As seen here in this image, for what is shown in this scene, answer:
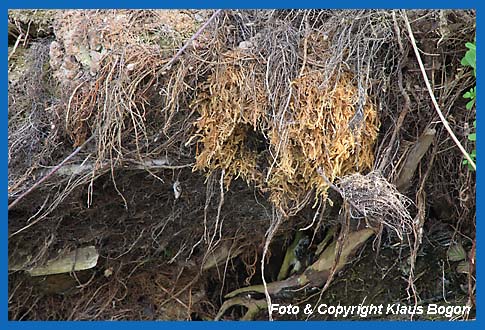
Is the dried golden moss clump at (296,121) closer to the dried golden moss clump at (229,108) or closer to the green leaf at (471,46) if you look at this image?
the dried golden moss clump at (229,108)

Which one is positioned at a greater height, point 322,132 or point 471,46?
point 471,46

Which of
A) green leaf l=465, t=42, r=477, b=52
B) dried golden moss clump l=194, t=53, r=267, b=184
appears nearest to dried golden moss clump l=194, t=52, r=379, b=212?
dried golden moss clump l=194, t=53, r=267, b=184

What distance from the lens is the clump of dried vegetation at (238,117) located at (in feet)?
3.94

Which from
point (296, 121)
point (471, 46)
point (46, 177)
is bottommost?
point (46, 177)

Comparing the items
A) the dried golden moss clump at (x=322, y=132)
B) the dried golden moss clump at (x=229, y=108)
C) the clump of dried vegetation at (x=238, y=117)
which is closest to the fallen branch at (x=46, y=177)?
the clump of dried vegetation at (x=238, y=117)

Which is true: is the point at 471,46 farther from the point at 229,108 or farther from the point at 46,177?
the point at 46,177

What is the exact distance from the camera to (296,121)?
3.87ft

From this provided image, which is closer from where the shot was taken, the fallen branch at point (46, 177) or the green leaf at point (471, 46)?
the green leaf at point (471, 46)

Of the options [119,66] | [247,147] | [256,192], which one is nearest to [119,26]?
[119,66]

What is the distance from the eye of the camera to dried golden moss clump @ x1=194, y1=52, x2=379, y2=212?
1.19 metres

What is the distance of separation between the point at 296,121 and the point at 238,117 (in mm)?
137

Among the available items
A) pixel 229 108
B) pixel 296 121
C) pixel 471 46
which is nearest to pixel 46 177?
pixel 229 108

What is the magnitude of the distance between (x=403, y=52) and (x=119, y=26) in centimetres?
68

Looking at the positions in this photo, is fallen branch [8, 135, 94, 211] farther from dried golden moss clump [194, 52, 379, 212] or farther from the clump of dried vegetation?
dried golden moss clump [194, 52, 379, 212]
